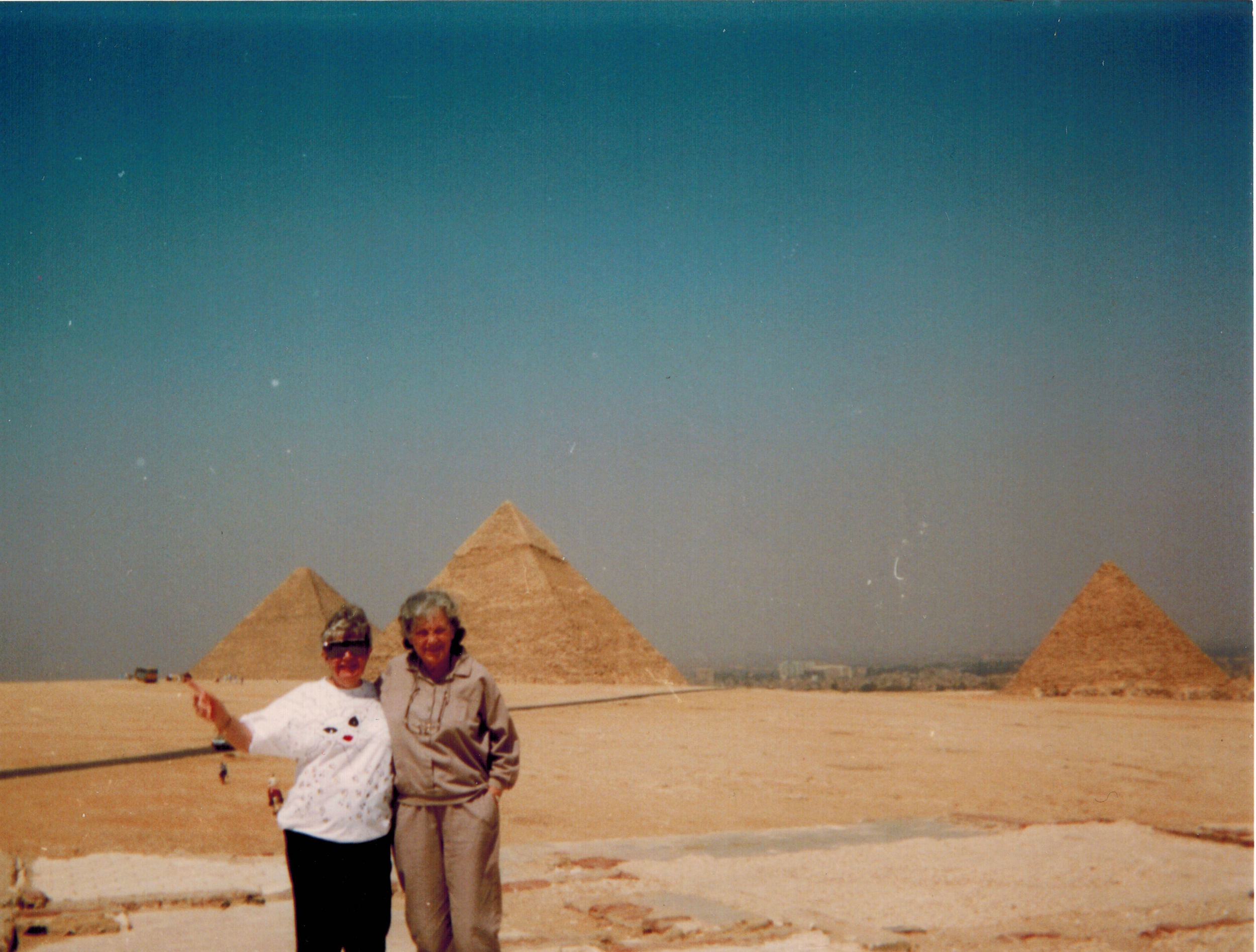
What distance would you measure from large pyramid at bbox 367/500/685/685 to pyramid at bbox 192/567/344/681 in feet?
12.8

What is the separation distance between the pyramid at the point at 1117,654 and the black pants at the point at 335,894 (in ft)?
87.0

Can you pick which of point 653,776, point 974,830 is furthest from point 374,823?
point 653,776

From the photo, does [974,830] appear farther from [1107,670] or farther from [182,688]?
[182,688]

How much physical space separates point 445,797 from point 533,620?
38924 mm

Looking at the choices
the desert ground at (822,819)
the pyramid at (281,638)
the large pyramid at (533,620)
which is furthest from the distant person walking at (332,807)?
the pyramid at (281,638)

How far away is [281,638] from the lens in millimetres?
46469

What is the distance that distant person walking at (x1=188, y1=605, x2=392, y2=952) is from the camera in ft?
9.52

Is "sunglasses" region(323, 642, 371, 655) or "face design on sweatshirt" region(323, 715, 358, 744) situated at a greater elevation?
"sunglasses" region(323, 642, 371, 655)

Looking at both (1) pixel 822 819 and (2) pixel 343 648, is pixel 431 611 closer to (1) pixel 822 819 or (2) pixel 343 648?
(2) pixel 343 648

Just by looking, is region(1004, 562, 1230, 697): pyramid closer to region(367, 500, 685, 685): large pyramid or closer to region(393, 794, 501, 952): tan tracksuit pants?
region(367, 500, 685, 685): large pyramid

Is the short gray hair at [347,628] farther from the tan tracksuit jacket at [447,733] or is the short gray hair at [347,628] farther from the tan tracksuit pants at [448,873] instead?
the tan tracksuit pants at [448,873]

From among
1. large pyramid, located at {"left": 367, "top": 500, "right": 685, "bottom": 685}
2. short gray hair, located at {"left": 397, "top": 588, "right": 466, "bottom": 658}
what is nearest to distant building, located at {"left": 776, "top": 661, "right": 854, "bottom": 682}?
large pyramid, located at {"left": 367, "top": 500, "right": 685, "bottom": 685}

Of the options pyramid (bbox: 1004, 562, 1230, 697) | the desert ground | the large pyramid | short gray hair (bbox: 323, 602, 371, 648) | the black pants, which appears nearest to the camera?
the black pants

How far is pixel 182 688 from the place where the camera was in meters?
34.9
